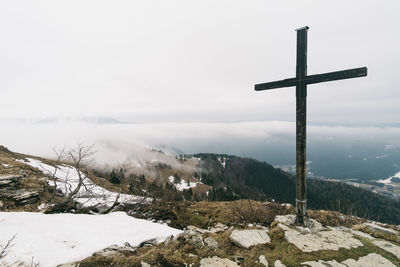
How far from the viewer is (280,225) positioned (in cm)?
624

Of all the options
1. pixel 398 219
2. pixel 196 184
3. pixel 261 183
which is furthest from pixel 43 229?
pixel 261 183

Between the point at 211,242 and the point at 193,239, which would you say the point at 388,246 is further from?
the point at 193,239

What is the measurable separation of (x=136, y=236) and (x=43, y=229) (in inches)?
143

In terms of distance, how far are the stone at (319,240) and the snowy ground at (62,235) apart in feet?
16.7

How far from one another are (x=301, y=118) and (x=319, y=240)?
4098 millimetres

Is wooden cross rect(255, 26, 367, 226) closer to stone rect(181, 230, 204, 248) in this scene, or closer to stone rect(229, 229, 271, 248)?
stone rect(229, 229, 271, 248)

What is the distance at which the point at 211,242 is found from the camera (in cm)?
564

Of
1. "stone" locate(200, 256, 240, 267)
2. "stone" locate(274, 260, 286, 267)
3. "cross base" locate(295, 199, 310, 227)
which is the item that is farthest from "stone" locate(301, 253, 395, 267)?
"cross base" locate(295, 199, 310, 227)

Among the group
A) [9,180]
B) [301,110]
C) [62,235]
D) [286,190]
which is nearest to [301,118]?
[301,110]

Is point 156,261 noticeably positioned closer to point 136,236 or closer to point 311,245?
point 136,236

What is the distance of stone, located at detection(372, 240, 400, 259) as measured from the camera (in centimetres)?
497

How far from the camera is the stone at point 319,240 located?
4977 millimetres

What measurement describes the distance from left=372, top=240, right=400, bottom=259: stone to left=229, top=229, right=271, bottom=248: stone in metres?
3.30

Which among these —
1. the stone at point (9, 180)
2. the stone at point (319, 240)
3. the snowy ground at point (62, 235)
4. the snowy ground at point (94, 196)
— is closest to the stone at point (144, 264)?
the snowy ground at point (62, 235)
